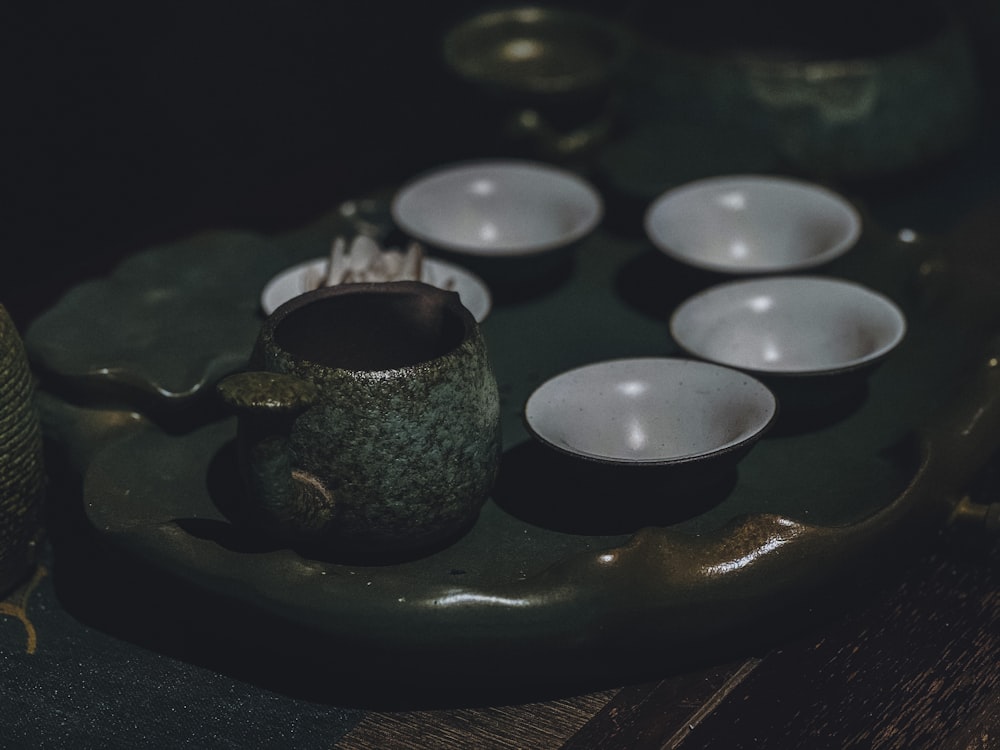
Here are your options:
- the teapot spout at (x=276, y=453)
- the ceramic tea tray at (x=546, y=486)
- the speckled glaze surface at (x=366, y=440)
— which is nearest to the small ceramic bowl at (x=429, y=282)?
the ceramic tea tray at (x=546, y=486)

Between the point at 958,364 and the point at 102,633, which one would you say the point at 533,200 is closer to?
the point at 958,364

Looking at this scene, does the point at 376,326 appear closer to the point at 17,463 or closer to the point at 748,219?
the point at 17,463

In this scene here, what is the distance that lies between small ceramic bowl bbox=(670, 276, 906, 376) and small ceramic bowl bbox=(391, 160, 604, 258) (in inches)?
Answer: 8.9

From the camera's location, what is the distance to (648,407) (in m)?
1.05

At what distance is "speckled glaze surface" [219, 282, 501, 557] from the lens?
833 millimetres

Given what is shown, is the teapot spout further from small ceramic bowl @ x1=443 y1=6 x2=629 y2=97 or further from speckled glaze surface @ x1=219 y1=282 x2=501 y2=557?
small ceramic bowl @ x1=443 y1=6 x2=629 y2=97

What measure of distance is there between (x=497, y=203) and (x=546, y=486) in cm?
49

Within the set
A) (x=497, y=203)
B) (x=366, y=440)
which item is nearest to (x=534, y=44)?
(x=497, y=203)

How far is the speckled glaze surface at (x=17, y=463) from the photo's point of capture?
3.05 feet

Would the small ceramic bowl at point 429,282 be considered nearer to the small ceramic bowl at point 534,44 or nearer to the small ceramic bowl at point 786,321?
the small ceramic bowl at point 786,321

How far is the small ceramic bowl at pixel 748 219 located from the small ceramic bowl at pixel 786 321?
0.12 meters

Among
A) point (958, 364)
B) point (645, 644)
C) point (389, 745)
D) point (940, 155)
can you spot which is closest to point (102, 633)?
point (389, 745)

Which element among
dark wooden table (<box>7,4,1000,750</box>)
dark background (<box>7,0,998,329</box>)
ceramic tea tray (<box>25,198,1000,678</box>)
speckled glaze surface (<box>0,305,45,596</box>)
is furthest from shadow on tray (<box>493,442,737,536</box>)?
dark background (<box>7,0,998,329</box>)

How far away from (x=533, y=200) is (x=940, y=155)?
56 cm
